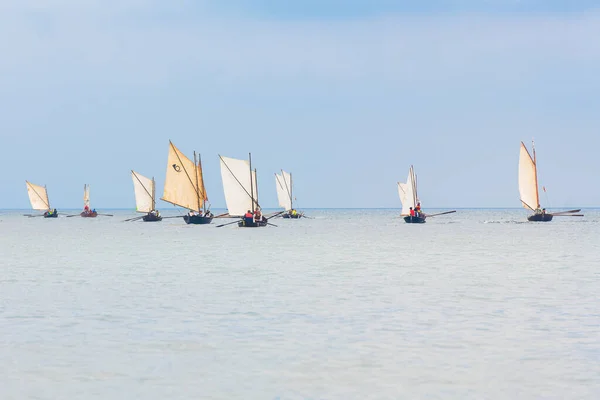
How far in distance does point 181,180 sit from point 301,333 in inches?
3364

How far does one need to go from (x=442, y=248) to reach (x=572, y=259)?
46.3ft

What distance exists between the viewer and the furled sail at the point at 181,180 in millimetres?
103812

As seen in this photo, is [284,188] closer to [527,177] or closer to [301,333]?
[527,177]

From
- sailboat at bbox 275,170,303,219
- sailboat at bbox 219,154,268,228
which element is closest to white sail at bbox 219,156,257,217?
sailboat at bbox 219,154,268,228

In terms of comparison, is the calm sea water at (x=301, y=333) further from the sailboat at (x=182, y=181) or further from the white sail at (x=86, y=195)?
the white sail at (x=86, y=195)

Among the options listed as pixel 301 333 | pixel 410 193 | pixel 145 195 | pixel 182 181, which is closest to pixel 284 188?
pixel 145 195

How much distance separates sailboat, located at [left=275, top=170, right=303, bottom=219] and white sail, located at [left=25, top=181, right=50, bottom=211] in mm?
55504

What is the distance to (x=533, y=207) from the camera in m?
117

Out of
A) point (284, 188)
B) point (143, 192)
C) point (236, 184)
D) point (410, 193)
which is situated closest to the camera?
point (236, 184)

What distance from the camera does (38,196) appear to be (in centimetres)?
19100

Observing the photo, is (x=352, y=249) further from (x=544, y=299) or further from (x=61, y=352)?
(x=61, y=352)

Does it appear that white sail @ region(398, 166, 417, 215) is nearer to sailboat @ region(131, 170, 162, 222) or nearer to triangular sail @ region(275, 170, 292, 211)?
triangular sail @ region(275, 170, 292, 211)

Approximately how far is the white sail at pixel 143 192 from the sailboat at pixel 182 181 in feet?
86.2

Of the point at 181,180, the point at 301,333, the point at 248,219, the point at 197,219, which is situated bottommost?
the point at 301,333
